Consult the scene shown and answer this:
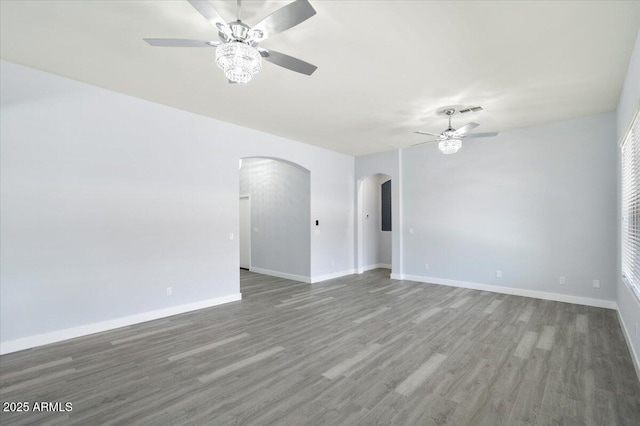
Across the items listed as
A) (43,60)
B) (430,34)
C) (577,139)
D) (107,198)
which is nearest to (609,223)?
(577,139)

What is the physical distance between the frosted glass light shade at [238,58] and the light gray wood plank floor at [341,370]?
2446 mm

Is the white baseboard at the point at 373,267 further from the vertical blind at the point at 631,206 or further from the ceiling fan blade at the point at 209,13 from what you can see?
the ceiling fan blade at the point at 209,13

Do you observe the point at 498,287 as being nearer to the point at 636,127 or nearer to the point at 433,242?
the point at 433,242

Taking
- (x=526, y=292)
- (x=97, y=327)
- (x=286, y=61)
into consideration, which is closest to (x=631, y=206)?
(x=526, y=292)

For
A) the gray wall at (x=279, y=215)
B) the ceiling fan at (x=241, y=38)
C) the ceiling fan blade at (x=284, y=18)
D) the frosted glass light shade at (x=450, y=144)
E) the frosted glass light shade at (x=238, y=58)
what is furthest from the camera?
the gray wall at (x=279, y=215)

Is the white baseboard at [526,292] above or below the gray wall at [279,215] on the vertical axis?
below

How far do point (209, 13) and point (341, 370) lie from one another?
3.04m

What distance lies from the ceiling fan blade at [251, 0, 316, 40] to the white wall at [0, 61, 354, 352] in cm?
303

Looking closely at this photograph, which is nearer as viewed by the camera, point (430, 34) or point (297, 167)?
point (430, 34)

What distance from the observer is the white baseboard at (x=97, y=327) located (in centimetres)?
326

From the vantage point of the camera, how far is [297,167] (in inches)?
268

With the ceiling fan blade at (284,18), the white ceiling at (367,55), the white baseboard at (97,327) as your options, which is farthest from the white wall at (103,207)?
the ceiling fan blade at (284,18)

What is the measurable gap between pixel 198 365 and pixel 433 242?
5.28 metres

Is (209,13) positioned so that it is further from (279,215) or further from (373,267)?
(373,267)
